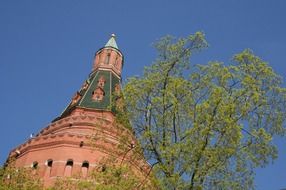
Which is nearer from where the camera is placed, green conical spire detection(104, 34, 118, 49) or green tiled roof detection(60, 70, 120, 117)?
green tiled roof detection(60, 70, 120, 117)

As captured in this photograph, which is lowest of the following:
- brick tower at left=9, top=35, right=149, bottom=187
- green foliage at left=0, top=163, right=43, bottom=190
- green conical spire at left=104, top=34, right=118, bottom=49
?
green foliage at left=0, top=163, right=43, bottom=190

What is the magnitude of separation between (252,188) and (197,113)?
3.01 meters

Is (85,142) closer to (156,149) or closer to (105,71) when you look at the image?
(105,71)

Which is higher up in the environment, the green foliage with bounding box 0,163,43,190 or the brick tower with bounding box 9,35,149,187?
the brick tower with bounding box 9,35,149,187

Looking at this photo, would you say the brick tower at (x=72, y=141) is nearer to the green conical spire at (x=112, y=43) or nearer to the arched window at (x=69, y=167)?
the arched window at (x=69, y=167)

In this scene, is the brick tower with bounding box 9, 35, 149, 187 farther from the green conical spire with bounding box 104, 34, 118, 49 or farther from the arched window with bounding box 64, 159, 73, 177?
the green conical spire with bounding box 104, 34, 118, 49

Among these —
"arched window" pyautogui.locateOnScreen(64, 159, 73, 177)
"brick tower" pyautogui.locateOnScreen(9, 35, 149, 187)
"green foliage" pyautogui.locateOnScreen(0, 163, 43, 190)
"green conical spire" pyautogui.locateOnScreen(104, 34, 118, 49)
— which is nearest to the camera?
"green foliage" pyautogui.locateOnScreen(0, 163, 43, 190)

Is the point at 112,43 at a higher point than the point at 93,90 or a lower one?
higher

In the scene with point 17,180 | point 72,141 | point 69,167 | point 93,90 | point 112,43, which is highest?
point 112,43

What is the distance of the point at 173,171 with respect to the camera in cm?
1556

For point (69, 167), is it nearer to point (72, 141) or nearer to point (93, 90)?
point (72, 141)

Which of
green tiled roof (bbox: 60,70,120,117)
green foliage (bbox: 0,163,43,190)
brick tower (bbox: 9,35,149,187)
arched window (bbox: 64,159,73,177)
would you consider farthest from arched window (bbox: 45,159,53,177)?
green foliage (bbox: 0,163,43,190)

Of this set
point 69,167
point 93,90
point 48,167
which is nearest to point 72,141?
point 69,167

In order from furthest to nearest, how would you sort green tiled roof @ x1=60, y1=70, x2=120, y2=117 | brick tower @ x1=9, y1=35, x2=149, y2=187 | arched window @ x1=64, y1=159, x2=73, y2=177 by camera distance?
green tiled roof @ x1=60, y1=70, x2=120, y2=117 < brick tower @ x1=9, y1=35, x2=149, y2=187 < arched window @ x1=64, y1=159, x2=73, y2=177
